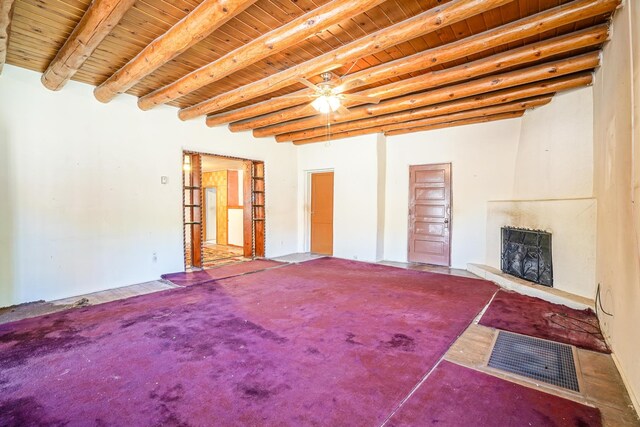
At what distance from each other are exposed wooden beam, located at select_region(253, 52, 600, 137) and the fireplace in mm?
2000

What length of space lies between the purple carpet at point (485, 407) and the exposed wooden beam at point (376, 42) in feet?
9.02

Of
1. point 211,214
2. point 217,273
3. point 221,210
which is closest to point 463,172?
point 217,273

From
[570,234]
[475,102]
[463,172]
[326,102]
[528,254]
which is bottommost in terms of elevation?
[528,254]

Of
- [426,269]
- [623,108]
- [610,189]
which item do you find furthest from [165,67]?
[426,269]

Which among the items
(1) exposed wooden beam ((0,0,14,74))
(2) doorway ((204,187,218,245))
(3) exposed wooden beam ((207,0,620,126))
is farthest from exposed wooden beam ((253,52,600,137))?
(2) doorway ((204,187,218,245))

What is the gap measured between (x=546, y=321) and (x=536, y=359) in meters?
0.99


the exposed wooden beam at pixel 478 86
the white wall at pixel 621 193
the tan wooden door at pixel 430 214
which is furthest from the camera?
the tan wooden door at pixel 430 214

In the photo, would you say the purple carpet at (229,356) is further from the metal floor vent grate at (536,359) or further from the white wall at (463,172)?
the white wall at (463,172)

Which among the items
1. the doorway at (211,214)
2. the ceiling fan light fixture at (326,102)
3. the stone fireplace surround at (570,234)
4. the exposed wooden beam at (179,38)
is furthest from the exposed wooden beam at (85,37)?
the doorway at (211,214)

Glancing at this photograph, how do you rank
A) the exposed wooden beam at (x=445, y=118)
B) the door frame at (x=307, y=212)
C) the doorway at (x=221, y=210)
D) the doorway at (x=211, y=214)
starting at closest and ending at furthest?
the exposed wooden beam at (x=445, y=118), the doorway at (x=221, y=210), the door frame at (x=307, y=212), the doorway at (x=211, y=214)

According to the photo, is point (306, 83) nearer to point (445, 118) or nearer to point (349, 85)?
point (349, 85)

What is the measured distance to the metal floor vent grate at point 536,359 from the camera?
2.21 m

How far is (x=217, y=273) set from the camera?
537 centimetres

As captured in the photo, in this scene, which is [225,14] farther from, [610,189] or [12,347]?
[610,189]
